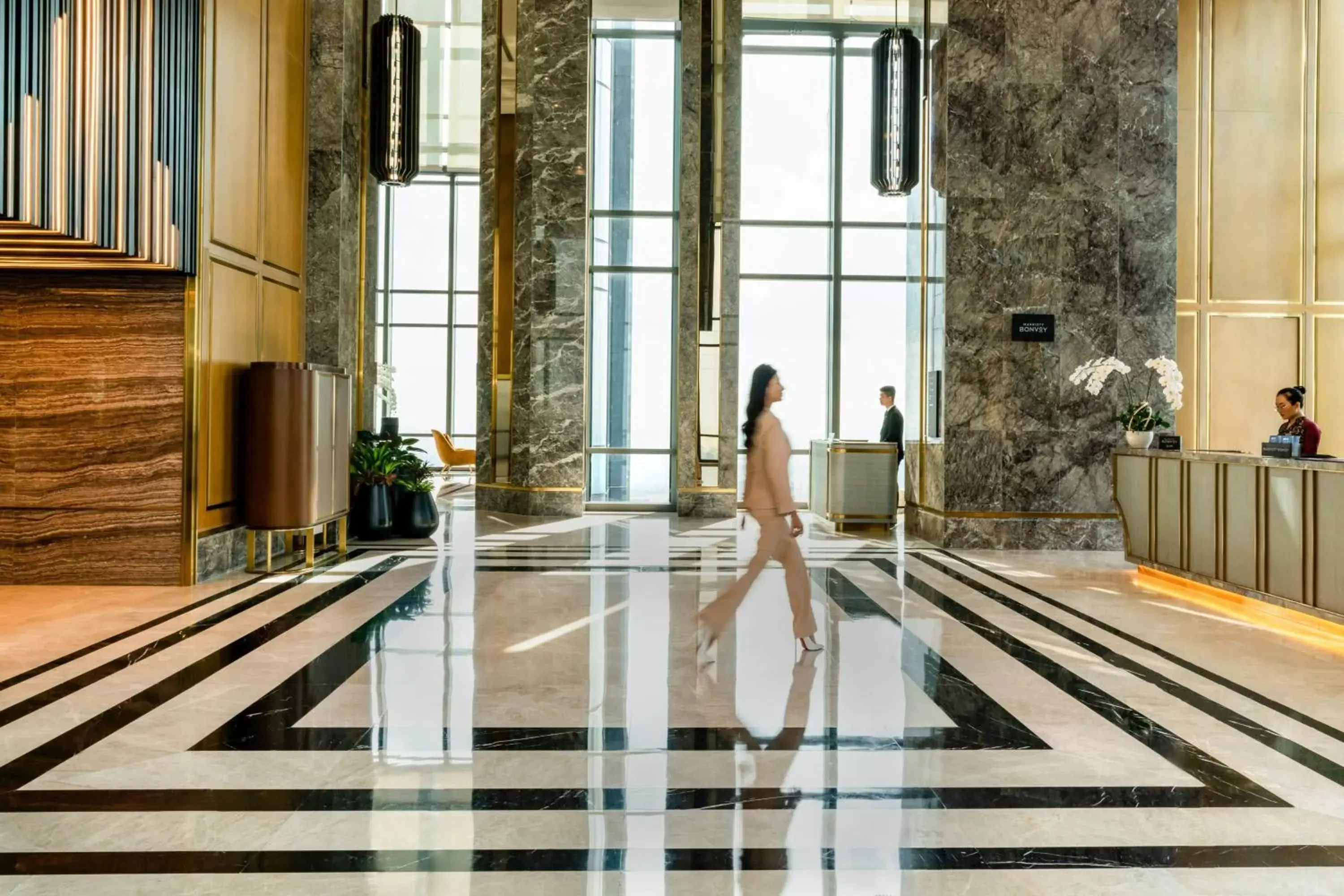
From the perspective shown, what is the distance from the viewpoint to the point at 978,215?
9.58 metres

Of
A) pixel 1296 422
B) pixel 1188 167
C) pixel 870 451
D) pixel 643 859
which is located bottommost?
pixel 643 859

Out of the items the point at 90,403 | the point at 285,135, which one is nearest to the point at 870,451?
the point at 285,135

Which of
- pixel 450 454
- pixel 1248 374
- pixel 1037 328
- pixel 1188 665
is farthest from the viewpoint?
pixel 450 454

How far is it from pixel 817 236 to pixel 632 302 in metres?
3.45

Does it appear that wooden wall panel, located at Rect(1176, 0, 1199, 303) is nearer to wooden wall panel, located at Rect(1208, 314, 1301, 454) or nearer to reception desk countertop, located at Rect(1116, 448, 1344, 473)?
wooden wall panel, located at Rect(1208, 314, 1301, 454)

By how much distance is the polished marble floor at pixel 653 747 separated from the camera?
104 inches

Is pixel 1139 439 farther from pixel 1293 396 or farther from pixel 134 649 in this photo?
pixel 134 649

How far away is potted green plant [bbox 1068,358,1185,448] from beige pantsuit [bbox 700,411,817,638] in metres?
4.77

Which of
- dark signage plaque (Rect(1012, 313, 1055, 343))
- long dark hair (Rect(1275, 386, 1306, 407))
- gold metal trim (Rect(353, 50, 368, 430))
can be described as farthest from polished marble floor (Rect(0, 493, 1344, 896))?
A: gold metal trim (Rect(353, 50, 368, 430))

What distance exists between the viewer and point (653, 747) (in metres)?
3.57

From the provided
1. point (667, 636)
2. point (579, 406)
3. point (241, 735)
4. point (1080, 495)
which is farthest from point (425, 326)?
point (241, 735)

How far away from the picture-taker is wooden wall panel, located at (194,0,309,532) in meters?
7.01

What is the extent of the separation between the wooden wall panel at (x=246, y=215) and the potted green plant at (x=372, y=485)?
4.44 ft

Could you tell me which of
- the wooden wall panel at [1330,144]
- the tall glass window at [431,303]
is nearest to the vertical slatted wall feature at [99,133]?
the wooden wall panel at [1330,144]
